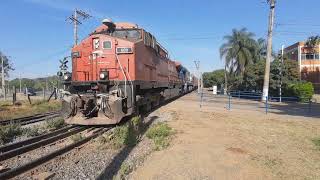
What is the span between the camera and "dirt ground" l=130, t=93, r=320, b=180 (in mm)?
7207

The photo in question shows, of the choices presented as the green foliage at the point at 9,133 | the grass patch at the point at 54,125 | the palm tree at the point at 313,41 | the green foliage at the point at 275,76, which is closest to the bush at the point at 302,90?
the green foliage at the point at 275,76

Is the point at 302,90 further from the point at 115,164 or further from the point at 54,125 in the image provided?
the point at 115,164

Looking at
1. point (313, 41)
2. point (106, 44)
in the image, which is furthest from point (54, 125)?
point (313, 41)

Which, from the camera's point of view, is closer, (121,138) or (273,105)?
(121,138)

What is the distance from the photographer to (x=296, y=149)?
9.78 metres

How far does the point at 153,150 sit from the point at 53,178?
10.1 ft

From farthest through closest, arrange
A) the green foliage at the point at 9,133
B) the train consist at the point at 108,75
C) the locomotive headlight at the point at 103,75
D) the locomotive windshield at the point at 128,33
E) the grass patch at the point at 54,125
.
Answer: the locomotive windshield at the point at 128,33, the grass patch at the point at 54,125, the locomotive headlight at the point at 103,75, the train consist at the point at 108,75, the green foliage at the point at 9,133

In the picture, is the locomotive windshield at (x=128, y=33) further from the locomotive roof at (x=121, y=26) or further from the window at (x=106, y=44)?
the window at (x=106, y=44)

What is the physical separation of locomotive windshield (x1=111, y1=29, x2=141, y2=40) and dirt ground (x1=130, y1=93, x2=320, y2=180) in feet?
14.1

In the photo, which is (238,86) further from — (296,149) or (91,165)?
(91,165)

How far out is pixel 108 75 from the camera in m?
13.3

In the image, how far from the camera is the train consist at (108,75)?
486 inches

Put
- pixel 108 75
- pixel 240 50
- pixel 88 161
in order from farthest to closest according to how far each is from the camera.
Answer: pixel 240 50 → pixel 108 75 → pixel 88 161

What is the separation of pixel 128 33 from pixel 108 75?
2.44m
